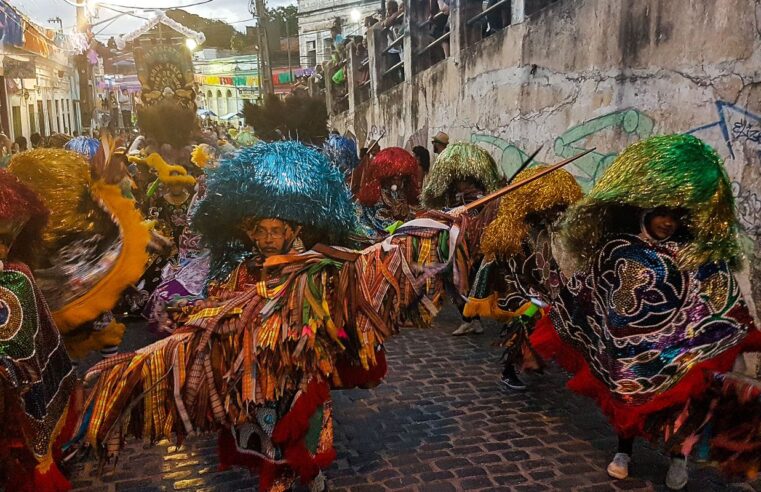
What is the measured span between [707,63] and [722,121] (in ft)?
1.66

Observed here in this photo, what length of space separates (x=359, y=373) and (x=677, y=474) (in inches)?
76.8

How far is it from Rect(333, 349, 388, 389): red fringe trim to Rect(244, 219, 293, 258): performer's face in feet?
2.12

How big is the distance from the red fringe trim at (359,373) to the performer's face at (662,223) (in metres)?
1.60

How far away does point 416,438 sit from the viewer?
169 inches

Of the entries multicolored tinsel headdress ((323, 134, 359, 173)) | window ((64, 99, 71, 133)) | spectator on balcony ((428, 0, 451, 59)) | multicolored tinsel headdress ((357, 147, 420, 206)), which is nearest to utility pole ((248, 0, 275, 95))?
window ((64, 99, 71, 133))

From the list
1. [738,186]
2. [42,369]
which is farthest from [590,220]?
[42,369]

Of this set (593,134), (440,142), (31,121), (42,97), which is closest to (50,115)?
(42,97)

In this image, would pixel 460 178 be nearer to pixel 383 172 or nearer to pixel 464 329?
pixel 383 172

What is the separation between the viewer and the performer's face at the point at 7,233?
115 inches

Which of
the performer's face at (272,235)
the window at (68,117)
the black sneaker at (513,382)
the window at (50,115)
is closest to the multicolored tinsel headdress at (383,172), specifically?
the black sneaker at (513,382)

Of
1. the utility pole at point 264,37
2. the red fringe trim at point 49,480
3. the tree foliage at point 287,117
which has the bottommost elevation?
the red fringe trim at point 49,480

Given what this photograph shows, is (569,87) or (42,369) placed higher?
(569,87)

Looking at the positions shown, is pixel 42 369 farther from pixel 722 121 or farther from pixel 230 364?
pixel 722 121

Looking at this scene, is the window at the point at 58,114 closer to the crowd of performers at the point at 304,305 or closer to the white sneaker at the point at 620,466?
the crowd of performers at the point at 304,305
